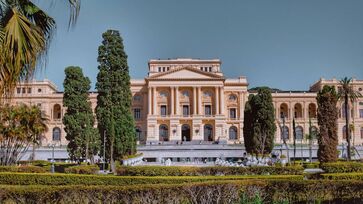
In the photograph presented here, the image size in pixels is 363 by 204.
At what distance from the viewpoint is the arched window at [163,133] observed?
71625mm

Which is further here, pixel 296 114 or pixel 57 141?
pixel 296 114

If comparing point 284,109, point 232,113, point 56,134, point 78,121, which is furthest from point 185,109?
point 78,121

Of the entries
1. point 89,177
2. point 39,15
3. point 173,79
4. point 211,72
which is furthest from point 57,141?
point 39,15

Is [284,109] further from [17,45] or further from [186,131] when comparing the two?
[17,45]

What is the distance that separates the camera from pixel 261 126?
46.3m

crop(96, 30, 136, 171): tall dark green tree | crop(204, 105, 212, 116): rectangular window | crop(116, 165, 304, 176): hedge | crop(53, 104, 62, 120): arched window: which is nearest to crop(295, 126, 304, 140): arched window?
crop(204, 105, 212, 116): rectangular window

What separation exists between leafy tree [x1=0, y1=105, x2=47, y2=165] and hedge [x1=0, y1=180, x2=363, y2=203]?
25.5 m

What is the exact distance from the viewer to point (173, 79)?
7256 cm

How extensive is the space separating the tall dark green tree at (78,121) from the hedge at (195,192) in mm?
25112

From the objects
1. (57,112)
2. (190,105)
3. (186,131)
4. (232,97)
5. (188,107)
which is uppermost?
(232,97)

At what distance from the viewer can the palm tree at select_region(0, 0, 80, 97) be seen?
6754 mm

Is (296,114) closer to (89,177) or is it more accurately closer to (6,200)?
(89,177)

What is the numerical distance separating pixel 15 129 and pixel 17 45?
33.5m

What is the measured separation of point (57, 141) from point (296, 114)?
4417cm
